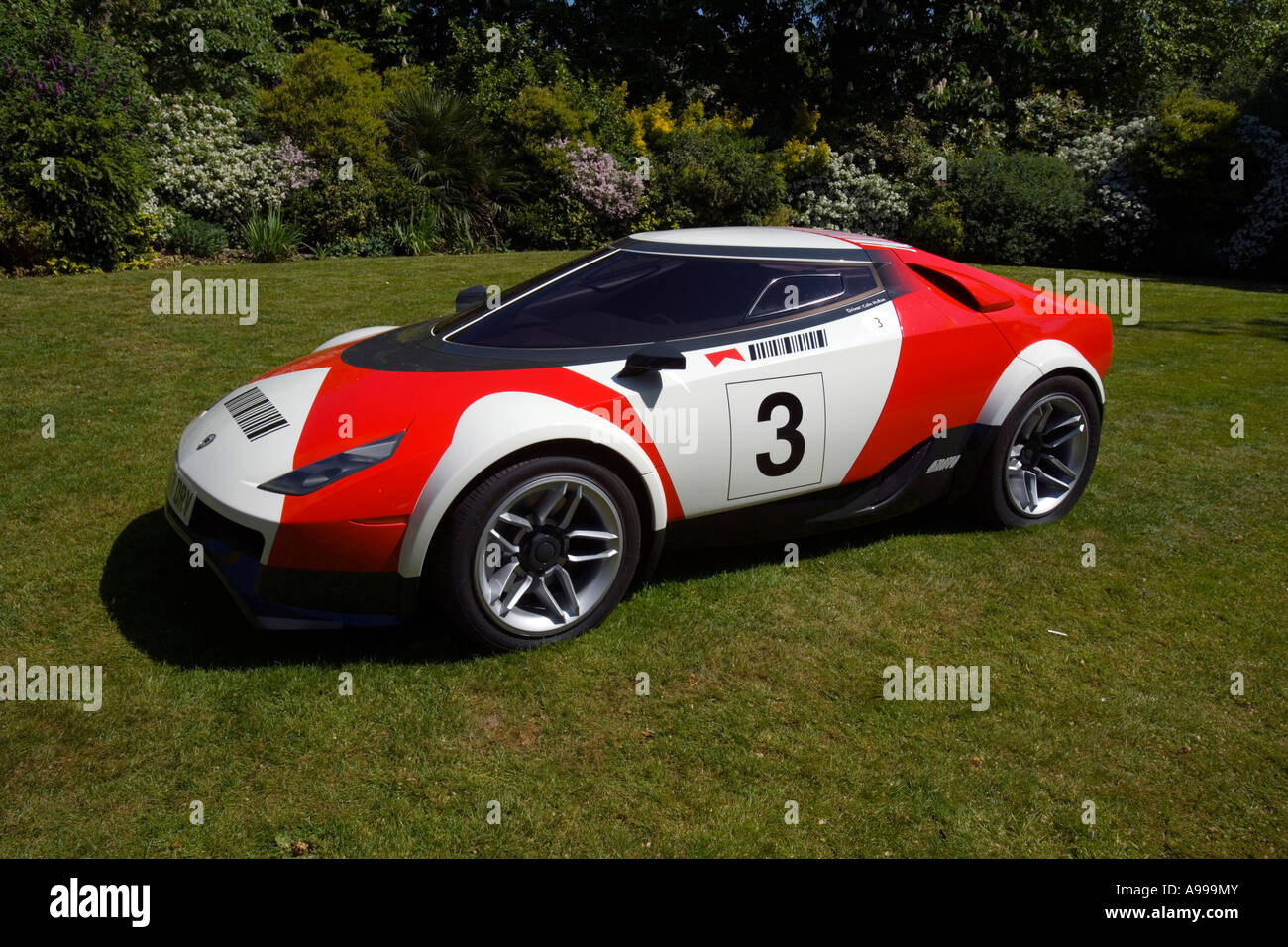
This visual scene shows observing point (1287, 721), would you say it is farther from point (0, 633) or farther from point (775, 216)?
point (775, 216)

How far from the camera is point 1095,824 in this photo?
2836 millimetres

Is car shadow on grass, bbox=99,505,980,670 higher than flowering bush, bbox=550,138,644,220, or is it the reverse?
flowering bush, bbox=550,138,644,220

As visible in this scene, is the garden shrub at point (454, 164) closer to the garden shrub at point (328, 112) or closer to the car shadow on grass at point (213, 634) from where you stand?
the garden shrub at point (328, 112)

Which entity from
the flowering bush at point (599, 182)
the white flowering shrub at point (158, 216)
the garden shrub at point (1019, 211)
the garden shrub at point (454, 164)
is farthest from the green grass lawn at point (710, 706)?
the flowering bush at point (599, 182)

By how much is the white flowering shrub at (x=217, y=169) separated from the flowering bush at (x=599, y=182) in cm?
375

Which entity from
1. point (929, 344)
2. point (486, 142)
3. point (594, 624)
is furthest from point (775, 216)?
point (594, 624)

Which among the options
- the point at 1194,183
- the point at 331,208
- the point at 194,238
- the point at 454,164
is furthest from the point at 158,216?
the point at 1194,183

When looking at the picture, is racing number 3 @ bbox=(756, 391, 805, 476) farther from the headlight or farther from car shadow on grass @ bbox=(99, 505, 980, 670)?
the headlight

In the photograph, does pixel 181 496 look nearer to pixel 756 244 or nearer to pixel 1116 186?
pixel 756 244

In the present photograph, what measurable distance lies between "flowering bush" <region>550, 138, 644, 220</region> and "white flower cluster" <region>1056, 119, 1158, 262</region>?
718cm

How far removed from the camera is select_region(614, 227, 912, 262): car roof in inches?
170

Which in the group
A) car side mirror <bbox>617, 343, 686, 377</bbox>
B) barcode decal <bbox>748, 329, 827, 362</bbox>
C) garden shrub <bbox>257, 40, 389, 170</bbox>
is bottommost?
car side mirror <bbox>617, 343, 686, 377</bbox>

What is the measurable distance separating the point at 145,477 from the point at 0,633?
1684mm

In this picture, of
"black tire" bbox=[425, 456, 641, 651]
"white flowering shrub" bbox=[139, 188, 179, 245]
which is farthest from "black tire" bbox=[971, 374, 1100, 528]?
"white flowering shrub" bbox=[139, 188, 179, 245]
